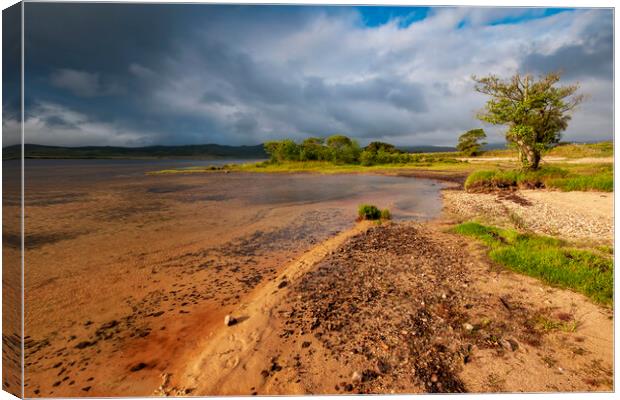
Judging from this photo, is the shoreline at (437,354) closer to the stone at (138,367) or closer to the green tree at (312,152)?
the stone at (138,367)

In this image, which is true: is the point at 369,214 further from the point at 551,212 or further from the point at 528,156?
the point at 528,156

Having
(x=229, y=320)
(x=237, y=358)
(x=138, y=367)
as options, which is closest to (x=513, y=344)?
(x=237, y=358)

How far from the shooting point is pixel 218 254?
8383mm

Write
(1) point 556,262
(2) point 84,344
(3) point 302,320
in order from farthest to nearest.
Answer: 1. (1) point 556,262
2. (3) point 302,320
3. (2) point 84,344

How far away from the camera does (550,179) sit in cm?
1600

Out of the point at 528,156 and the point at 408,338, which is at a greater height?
the point at 528,156

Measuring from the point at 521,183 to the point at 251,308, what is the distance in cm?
1887

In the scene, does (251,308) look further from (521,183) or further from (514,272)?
(521,183)

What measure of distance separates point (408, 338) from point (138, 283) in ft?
19.8

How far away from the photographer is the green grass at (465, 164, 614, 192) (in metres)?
13.6

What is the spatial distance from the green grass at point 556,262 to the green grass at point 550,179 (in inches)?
364

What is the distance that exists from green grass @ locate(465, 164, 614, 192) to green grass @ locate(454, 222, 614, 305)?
30.3 feet

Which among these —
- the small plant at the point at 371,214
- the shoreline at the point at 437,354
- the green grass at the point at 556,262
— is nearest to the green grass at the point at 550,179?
the green grass at the point at 556,262

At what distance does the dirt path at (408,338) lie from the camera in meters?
3.30
